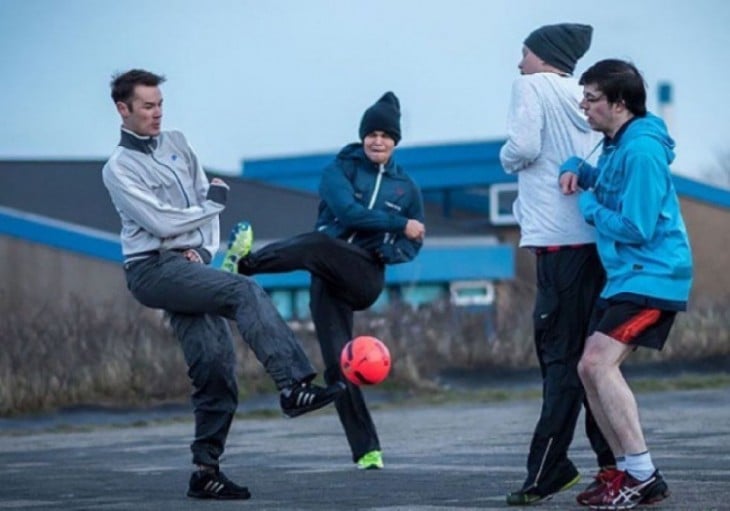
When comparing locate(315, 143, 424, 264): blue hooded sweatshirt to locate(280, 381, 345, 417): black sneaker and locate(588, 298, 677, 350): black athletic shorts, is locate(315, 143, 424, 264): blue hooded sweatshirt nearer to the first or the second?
locate(280, 381, 345, 417): black sneaker

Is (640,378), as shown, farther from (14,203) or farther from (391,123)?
(14,203)

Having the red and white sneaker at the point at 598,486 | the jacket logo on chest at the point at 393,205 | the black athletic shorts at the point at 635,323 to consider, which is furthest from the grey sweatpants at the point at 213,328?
the jacket logo on chest at the point at 393,205

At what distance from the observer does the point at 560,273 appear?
9.40 m

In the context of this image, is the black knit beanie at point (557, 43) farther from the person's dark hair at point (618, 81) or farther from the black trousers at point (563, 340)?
the black trousers at point (563, 340)

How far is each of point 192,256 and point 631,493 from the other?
2.82 meters

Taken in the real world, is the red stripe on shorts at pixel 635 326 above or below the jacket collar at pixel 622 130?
below

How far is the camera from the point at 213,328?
406 inches

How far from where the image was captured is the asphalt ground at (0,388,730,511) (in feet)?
31.9

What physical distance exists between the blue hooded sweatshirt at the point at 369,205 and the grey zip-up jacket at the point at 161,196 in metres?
1.57

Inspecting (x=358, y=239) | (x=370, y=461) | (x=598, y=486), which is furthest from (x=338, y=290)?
(x=598, y=486)

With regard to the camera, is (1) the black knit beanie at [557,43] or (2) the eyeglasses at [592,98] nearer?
(2) the eyeglasses at [592,98]

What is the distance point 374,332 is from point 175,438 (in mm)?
8355

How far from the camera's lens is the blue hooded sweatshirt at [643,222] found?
8.74 metres

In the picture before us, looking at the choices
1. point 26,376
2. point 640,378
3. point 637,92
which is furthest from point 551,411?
point 640,378
